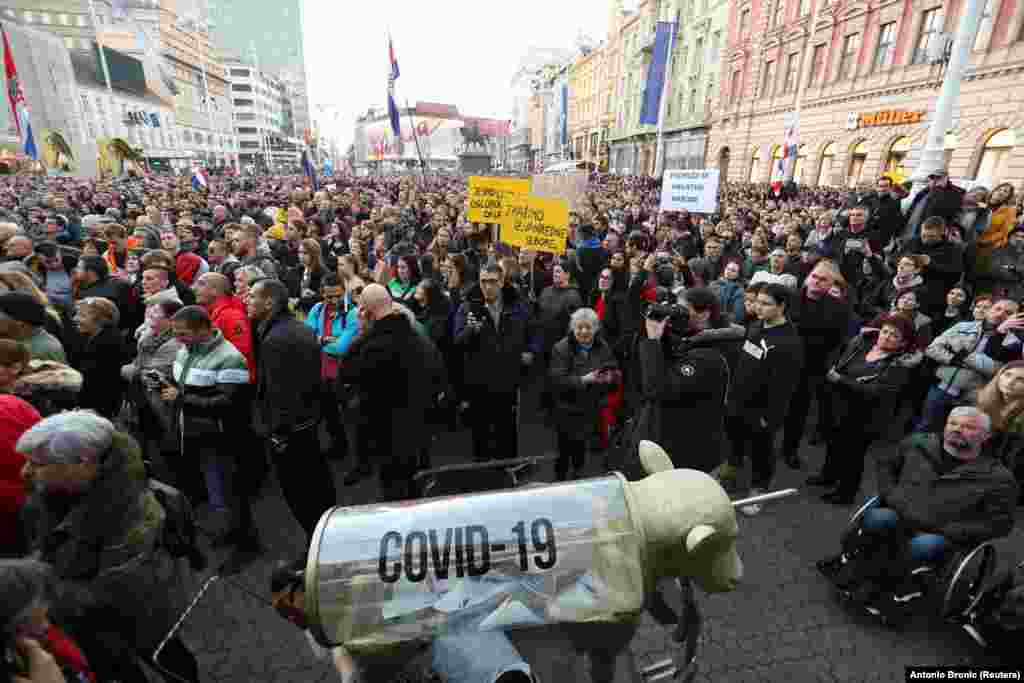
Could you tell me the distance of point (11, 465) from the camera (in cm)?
222

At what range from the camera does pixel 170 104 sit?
75.6m

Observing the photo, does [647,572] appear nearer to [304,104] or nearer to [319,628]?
[319,628]

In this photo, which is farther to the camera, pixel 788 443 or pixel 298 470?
pixel 788 443

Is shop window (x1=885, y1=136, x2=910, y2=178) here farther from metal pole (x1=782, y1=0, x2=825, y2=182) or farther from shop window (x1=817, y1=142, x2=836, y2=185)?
metal pole (x1=782, y1=0, x2=825, y2=182)

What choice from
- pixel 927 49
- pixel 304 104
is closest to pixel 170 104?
pixel 304 104

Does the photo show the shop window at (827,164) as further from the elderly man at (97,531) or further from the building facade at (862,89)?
the elderly man at (97,531)

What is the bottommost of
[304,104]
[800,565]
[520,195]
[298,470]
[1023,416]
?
[800,565]

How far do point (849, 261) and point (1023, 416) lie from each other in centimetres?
Result: 362

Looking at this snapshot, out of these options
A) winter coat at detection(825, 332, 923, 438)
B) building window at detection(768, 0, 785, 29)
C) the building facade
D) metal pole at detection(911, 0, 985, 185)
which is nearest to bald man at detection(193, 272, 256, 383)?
winter coat at detection(825, 332, 923, 438)

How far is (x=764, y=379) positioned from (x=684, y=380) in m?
1.22

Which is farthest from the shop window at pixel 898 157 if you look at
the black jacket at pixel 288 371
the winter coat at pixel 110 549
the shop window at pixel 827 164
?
the winter coat at pixel 110 549

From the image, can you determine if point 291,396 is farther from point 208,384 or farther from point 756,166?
Answer: point 756,166

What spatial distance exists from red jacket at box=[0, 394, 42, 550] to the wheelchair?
4.52 meters

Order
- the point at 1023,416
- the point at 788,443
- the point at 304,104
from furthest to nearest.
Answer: the point at 304,104 < the point at 788,443 < the point at 1023,416
